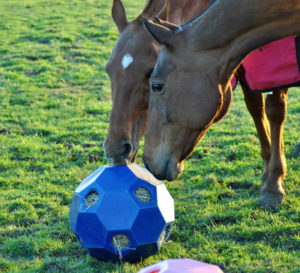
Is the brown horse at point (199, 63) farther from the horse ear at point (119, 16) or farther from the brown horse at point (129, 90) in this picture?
the horse ear at point (119, 16)

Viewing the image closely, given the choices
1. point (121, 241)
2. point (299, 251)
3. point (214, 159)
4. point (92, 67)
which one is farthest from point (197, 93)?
point (92, 67)

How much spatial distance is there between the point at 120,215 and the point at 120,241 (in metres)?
0.21

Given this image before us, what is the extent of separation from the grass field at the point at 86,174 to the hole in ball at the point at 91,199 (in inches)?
19.5

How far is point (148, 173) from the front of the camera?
4074 millimetres

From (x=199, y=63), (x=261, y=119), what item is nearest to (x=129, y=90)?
(x=199, y=63)

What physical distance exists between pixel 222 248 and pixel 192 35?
1.84 metres

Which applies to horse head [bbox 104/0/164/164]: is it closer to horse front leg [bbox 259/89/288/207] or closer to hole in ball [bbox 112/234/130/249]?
hole in ball [bbox 112/234/130/249]

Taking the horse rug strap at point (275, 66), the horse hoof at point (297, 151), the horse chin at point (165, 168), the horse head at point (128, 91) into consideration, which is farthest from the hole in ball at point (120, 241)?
the horse hoof at point (297, 151)

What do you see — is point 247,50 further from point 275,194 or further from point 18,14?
point 18,14

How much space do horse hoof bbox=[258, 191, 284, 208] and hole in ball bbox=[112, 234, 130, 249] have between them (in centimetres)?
178

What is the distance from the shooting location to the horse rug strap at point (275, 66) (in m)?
4.21

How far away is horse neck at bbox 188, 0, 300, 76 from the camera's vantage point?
326cm

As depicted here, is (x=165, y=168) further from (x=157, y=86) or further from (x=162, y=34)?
(x=162, y=34)

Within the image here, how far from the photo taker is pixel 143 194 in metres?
3.85
